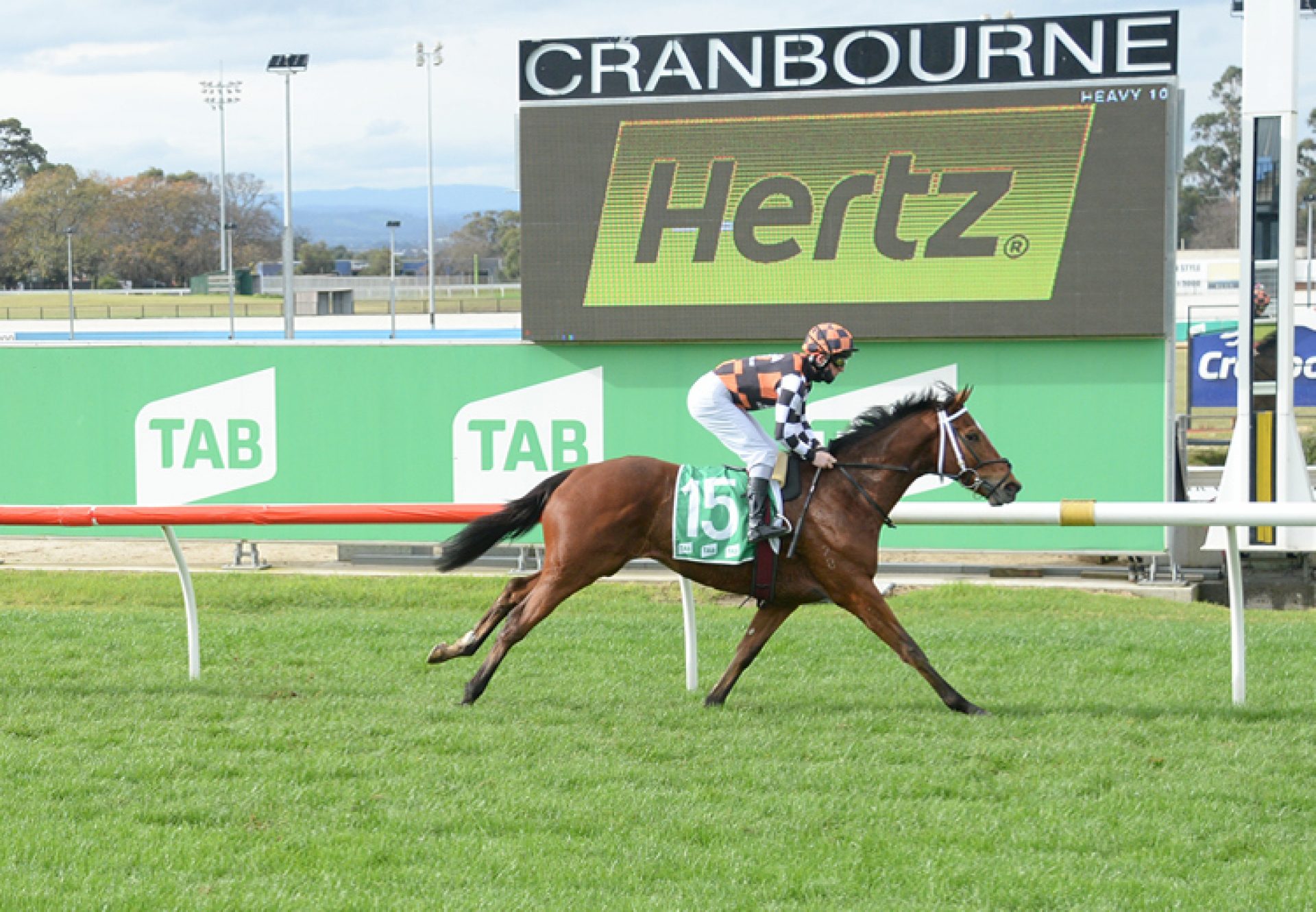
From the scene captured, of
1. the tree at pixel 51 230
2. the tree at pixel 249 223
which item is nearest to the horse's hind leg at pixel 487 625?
the tree at pixel 51 230

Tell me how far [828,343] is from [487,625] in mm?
1720

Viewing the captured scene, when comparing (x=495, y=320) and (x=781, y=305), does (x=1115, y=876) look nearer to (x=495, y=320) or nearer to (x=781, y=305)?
(x=781, y=305)

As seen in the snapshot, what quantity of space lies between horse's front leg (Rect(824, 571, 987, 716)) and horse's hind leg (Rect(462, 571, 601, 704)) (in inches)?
37.5

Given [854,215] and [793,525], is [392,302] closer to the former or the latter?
[854,215]

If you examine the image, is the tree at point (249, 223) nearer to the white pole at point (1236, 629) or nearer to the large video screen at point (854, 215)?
the large video screen at point (854, 215)

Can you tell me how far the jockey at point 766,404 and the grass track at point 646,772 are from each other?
861mm

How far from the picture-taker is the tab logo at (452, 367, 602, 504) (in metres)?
11.8

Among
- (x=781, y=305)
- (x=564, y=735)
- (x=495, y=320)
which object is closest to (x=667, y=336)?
(x=781, y=305)

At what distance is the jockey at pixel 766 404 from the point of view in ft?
19.0

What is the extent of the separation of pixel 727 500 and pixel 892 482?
68 centimetres

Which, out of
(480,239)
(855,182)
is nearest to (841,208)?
(855,182)

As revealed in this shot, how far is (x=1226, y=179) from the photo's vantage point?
7419 cm

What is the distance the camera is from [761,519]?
5.75 meters

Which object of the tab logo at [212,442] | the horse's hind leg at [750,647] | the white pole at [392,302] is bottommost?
the horse's hind leg at [750,647]
